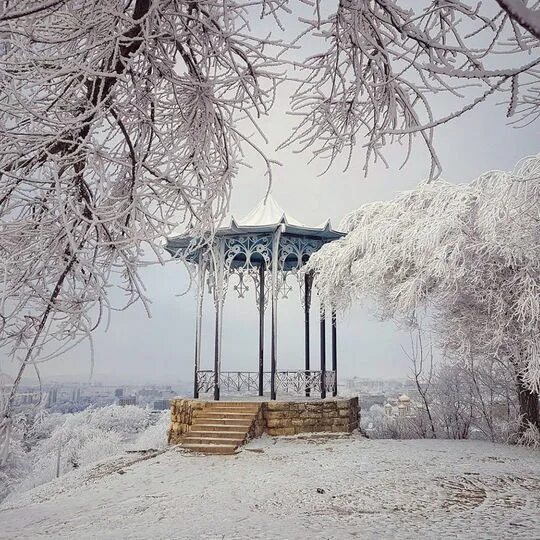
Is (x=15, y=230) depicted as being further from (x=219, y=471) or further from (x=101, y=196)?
(x=219, y=471)

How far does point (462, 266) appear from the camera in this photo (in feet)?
27.9

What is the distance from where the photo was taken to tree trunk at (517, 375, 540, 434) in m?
9.56

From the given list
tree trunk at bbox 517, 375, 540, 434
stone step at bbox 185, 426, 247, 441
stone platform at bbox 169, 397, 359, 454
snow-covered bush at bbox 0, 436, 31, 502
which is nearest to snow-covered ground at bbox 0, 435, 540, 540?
stone step at bbox 185, 426, 247, 441

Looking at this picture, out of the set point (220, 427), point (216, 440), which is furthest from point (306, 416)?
point (216, 440)

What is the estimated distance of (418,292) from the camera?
9539mm

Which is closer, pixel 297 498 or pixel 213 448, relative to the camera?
pixel 297 498

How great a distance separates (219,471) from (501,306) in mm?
5632

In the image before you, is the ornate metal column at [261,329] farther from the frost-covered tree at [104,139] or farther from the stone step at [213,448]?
the frost-covered tree at [104,139]

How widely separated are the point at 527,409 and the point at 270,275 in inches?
240

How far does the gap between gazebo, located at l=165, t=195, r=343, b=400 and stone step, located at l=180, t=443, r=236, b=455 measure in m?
2.03

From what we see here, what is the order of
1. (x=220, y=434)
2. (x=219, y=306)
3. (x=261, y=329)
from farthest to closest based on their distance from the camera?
(x=261, y=329) < (x=219, y=306) < (x=220, y=434)

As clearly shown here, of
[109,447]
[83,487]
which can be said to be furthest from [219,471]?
[109,447]

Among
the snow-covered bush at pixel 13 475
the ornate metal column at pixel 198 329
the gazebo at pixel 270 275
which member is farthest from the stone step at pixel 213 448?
the snow-covered bush at pixel 13 475

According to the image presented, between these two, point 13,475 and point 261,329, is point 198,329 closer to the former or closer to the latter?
point 261,329
